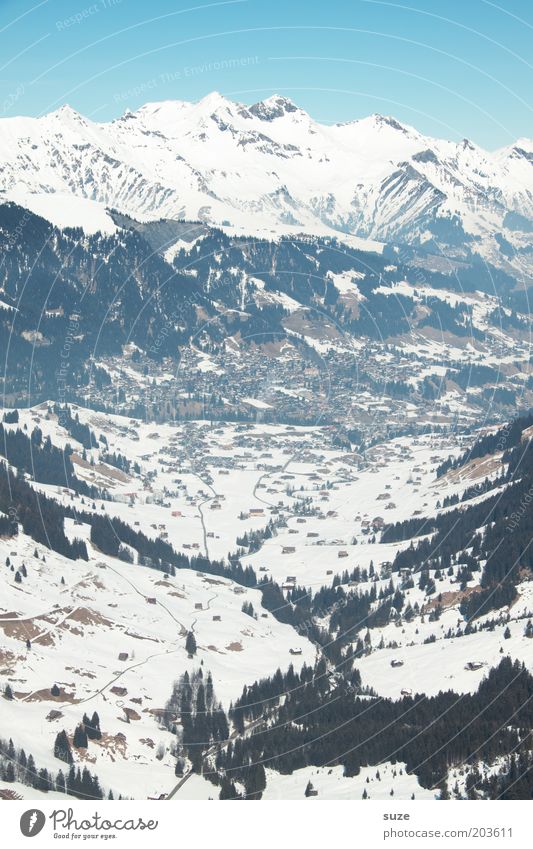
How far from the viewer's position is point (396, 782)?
140m

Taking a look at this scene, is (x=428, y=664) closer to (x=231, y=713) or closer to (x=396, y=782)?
(x=231, y=713)

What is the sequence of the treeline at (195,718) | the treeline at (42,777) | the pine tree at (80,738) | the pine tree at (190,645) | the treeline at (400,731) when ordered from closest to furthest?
1. the treeline at (42,777)
2. the treeline at (400,731)
3. the pine tree at (80,738)
4. the treeline at (195,718)
5. the pine tree at (190,645)

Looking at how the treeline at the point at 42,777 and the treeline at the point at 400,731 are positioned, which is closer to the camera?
the treeline at the point at 42,777

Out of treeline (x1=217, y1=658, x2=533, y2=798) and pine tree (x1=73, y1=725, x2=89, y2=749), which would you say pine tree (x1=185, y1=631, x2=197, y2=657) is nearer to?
treeline (x1=217, y1=658, x2=533, y2=798)

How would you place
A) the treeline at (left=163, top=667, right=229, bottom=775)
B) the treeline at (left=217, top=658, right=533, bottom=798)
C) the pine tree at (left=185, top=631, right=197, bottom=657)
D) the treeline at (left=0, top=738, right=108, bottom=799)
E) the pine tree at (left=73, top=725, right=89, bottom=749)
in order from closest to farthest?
the treeline at (left=0, top=738, right=108, bottom=799) → the treeline at (left=217, top=658, right=533, bottom=798) → the pine tree at (left=73, top=725, right=89, bottom=749) → the treeline at (left=163, top=667, right=229, bottom=775) → the pine tree at (left=185, top=631, right=197, bottom=657)

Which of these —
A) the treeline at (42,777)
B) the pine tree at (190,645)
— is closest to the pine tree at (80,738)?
the treeline at (42,777)

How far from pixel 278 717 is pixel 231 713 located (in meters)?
6.16

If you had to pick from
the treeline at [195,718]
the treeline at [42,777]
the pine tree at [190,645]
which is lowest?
the treeline at [42,777]

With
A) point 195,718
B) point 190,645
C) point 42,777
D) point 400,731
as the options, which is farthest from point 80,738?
point 190,645

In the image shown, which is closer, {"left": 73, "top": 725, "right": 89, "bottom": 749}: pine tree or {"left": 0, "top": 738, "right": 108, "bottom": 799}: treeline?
{"left": 0, "top": 738, "right": 108, "bottom": 799}: treeline

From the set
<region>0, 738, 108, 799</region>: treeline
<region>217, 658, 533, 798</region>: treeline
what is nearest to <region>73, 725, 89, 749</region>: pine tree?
<region>0, 738, 108, 799</region>: treeline

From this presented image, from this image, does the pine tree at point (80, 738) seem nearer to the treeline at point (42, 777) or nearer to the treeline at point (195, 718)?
the treeline at point (42, 777)
